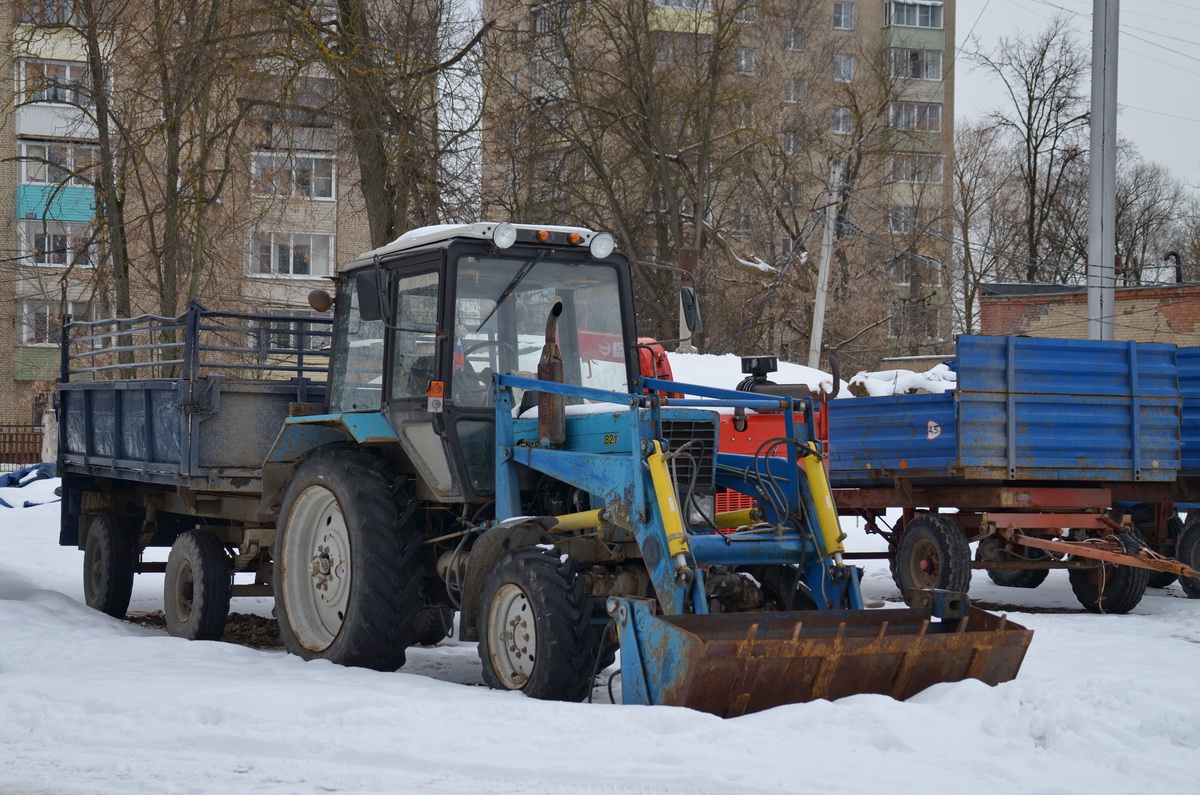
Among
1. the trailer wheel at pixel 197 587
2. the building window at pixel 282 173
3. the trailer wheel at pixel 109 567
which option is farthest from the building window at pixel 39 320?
the trailer wheel at pixel 197 587

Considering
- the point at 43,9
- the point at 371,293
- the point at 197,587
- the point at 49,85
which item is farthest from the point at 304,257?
the point at 371,293

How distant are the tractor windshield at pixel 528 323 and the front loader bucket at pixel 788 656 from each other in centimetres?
180

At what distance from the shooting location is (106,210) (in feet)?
60.1

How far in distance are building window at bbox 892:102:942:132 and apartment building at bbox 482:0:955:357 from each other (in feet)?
0.67

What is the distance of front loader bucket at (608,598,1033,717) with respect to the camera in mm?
5539

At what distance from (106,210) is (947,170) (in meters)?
31.9

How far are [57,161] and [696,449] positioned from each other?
93.3ft

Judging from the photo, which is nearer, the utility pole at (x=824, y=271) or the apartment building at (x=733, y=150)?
the apartment building at (x=733, y=150)

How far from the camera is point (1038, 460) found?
10.9 meters

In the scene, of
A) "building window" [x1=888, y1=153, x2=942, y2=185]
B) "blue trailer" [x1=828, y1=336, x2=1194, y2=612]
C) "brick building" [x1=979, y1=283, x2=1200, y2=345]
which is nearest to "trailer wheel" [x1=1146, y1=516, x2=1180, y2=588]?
"blue trailer" [x1=828, y1=336, x2=1194, y2=612]

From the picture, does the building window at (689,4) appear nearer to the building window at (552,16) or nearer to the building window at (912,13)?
the building window at (552,16)

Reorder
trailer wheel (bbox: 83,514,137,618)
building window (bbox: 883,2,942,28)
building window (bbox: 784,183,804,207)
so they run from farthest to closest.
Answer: building window (bbox: 883,2,942,28), building window (bbox: 784,183,804,207), trailer wheel (bbox: 83,514,137,618)

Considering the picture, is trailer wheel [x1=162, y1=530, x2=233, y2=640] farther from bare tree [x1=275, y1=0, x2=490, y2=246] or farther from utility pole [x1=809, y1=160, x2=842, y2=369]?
utility pole [x1=809, y1=160, x2=842, y2=369]

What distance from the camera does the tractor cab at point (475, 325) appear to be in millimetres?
7094
